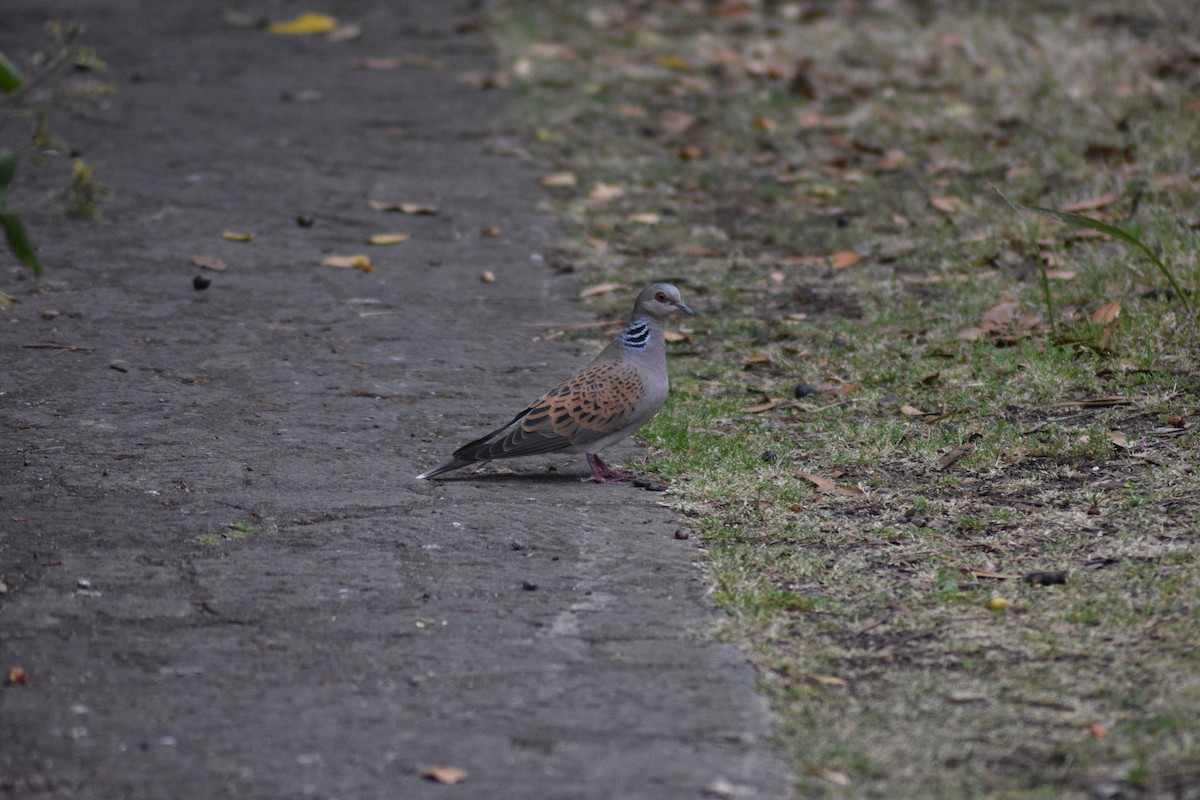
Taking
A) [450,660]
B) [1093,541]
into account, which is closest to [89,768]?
[450,660]

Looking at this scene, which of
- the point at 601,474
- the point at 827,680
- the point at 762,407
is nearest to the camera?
the point at 827,680

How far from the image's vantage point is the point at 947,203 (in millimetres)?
7410

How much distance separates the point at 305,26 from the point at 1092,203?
7966mm

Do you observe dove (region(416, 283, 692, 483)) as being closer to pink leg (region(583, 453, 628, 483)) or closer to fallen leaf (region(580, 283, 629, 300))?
pink leg (region(583, 453, 628, 483))

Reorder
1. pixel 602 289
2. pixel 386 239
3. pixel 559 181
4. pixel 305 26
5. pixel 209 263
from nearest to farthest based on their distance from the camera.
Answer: pixel 602 289 → pixel 209 263 → pixel 386 239 → pixel 559 181 → pixel 305 26

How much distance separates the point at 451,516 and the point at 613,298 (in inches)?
100

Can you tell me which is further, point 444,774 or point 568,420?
point 568,420

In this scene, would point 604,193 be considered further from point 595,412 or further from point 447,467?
point 447,467

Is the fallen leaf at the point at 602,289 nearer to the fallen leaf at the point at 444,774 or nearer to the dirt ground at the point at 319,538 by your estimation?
the dirt ground at the point at 319,538

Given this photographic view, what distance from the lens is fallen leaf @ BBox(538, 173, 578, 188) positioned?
8.35 meters

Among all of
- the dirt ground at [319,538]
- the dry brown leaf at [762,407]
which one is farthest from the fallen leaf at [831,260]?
the dry brown leaf at [762,407]

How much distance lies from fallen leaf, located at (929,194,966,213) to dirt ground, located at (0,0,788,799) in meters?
2.15

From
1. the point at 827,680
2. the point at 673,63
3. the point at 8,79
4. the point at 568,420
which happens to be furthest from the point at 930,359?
the point at 673,63

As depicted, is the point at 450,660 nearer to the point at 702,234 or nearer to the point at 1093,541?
the point at 1093,541
